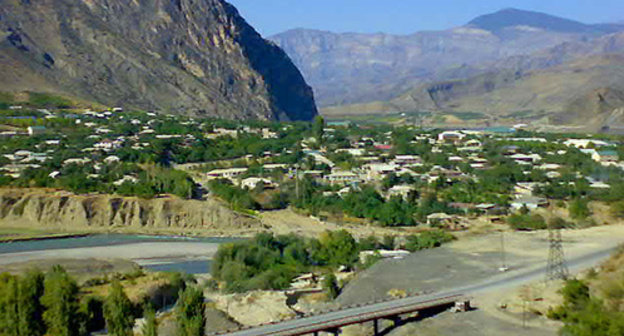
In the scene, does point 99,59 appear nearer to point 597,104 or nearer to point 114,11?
point 114,11

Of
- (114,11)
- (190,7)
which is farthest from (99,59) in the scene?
(190,7)

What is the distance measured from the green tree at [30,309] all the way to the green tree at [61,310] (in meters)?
0.21

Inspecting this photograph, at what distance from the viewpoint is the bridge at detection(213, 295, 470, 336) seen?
2425cm

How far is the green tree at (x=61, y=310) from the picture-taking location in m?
26.7

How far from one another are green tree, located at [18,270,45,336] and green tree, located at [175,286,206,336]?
508 centimetres

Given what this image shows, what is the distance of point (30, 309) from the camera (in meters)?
26.5

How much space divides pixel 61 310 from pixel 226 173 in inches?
1534

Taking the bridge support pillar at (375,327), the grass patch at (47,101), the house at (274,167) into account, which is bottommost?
the bridge support pillar at (375,327)

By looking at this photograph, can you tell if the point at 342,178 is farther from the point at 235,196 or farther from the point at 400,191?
the point at 235,196

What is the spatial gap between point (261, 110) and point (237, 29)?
1686cm

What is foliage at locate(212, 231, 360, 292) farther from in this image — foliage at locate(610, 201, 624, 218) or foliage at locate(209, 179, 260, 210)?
foliage at locate(610, 201, 624, 218)

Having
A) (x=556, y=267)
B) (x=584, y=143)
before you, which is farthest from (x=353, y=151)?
(x=556, y=267)

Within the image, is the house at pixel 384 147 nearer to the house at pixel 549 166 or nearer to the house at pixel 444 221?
the house at pixel 549 166

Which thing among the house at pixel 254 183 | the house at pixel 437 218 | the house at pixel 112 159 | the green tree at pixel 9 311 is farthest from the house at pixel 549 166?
the green tree at pixel 9 311
